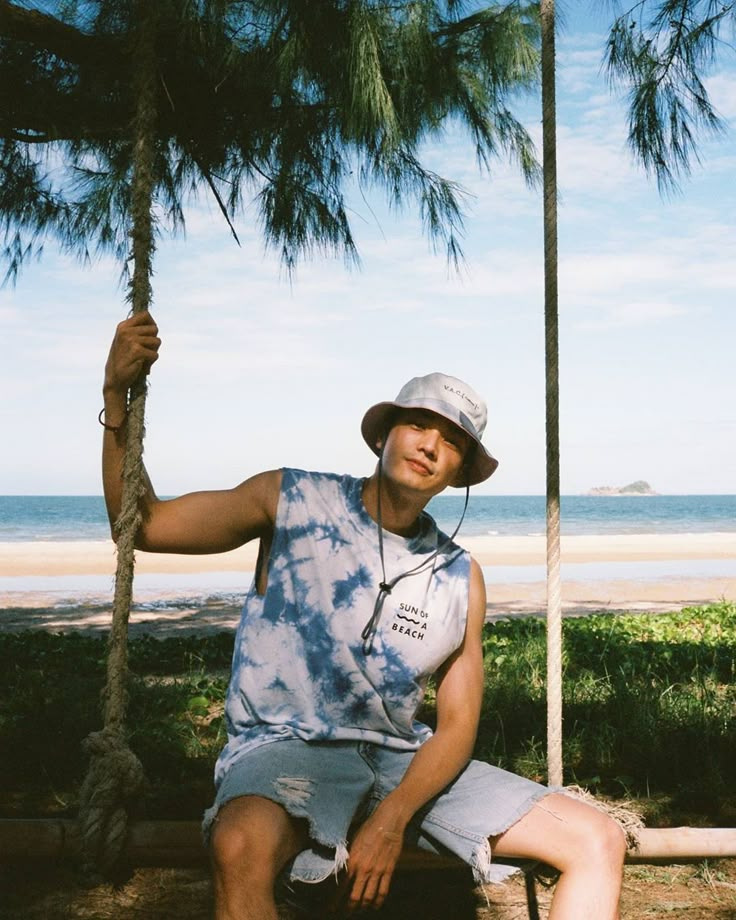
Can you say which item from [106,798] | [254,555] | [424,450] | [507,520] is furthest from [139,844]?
[507,520]

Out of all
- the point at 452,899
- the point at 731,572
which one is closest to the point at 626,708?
the point at 452,899

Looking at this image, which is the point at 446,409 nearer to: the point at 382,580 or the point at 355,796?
the point at 382,580

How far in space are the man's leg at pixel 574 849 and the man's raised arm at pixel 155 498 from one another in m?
0.71

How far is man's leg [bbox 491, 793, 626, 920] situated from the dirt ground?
21.8 inches

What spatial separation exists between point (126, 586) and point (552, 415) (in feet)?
3.06

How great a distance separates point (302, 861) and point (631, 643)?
372 cm

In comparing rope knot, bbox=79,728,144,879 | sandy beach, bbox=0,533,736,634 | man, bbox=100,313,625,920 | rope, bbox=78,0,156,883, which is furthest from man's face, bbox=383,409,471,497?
sandy beach, bbox=0,533,736,634

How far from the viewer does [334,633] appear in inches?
68.2

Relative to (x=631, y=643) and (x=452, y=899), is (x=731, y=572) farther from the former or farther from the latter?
(x=452, y=899)

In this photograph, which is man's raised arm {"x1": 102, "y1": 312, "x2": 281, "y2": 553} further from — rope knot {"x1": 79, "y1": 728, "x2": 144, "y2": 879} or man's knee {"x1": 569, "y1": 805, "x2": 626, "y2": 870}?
man's knee {"x1": 569, "y1": 805, "x2": 626, "y2": 870}

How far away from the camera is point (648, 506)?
172 feet

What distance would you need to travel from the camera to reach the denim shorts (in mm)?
1557

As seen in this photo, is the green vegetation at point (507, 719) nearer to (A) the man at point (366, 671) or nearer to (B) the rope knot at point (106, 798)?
(B) the rope knot at point (106, 798)

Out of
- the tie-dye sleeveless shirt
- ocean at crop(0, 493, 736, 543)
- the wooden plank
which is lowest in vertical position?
ocean at crop(0, 493, 736, 543)
